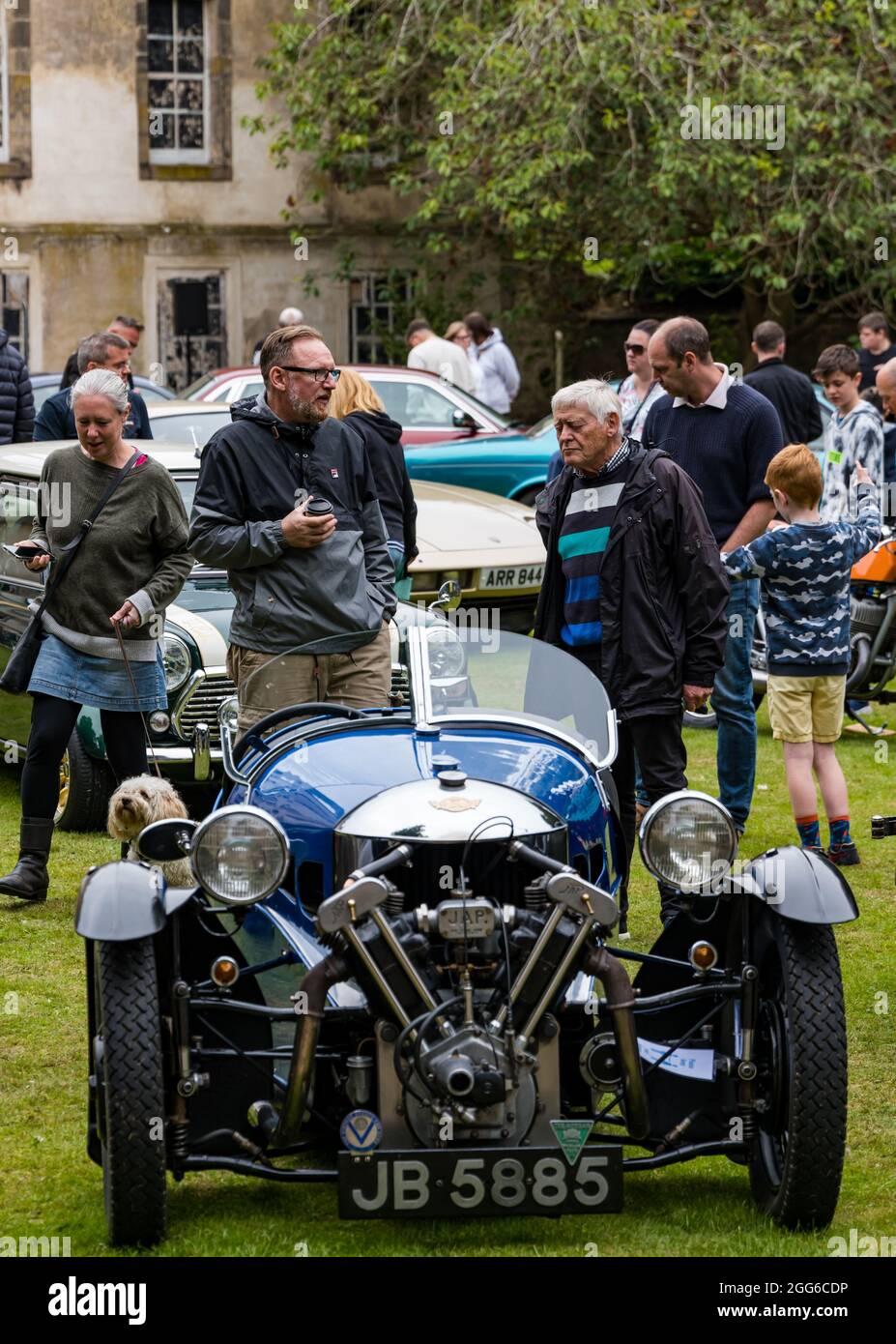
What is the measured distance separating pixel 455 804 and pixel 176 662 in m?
4.05

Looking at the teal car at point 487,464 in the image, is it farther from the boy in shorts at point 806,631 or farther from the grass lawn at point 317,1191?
the grass lawn at point 317,1191

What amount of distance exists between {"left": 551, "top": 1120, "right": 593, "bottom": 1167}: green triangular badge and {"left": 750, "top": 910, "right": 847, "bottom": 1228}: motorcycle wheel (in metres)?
0.49

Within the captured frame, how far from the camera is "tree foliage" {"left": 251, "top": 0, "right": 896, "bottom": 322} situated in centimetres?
2008

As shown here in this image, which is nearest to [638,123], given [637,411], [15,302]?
[15,302]

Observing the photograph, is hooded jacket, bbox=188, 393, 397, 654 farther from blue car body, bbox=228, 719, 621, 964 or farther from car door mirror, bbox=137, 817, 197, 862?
car door mirror, bbox=137, 817, 197, 862

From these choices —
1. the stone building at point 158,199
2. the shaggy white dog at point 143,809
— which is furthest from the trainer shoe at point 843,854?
the stone building at point 158,199

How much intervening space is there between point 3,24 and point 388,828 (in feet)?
75.2

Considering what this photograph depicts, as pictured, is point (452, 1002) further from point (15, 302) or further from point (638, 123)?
point (15, 302)

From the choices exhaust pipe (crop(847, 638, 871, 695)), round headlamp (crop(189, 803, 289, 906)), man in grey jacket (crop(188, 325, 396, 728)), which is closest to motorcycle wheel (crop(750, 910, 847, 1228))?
Answer: round headlamp (crop(189, 803, 289, 906))

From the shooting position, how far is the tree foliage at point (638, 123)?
20.1 metres

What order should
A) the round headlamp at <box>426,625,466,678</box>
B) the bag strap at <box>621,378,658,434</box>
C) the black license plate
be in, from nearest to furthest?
the black license plate
the round headlamp at <box>426,625,466,678</box>
the bag strap at <box>621,378,658,434</box>
